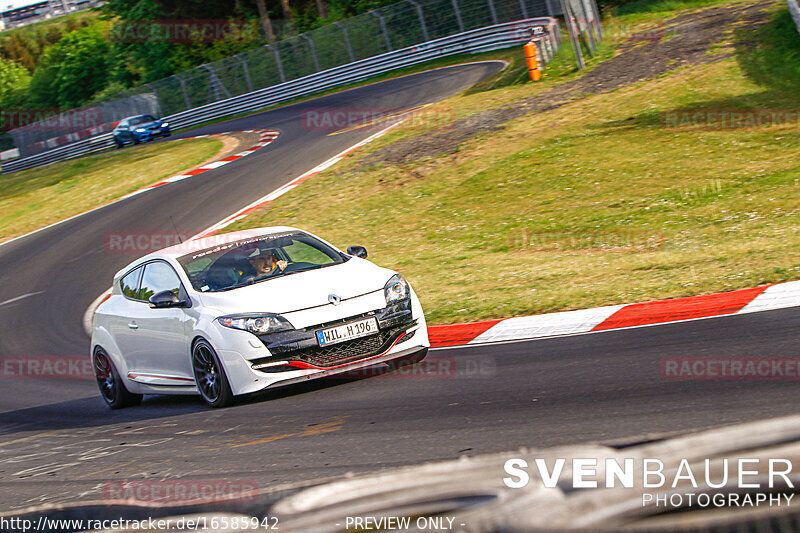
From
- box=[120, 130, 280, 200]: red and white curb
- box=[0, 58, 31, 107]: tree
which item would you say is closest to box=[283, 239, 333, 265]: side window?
box=[120, 130, 280, 200]: red and white curb

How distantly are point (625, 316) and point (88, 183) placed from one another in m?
23.4

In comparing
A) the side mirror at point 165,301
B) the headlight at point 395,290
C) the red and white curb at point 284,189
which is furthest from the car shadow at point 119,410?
the red and white curb at point 284,189

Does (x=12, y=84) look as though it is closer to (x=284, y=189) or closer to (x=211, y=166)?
(x=211, y=166)

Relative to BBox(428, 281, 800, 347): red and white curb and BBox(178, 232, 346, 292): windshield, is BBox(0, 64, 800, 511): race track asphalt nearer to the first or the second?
BBox(428, 281, 800, 347): red and white curb

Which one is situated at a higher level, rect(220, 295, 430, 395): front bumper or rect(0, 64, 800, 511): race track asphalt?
rect(220, 295, 430, 395): front bumper

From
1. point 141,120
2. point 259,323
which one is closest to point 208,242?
point 259,323

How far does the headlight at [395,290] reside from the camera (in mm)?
7707

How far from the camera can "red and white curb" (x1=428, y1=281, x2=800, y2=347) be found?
7.67 m

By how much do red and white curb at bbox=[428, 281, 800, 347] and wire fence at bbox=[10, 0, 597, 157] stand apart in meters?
30.0

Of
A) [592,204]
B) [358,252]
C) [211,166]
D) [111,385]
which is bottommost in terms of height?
[592,204]

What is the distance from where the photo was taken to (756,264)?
30.0 ft

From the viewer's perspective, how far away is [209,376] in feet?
25.2

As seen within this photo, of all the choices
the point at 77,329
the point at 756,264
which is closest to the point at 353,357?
the point at 756,264

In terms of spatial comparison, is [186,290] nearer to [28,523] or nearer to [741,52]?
[28,523]
